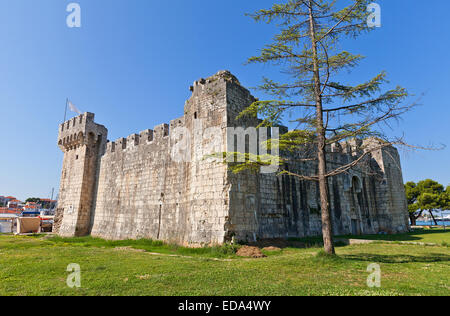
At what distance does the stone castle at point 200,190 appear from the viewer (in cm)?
1208

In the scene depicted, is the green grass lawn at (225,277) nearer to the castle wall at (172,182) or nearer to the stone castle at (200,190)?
the stone castle at (200,190)

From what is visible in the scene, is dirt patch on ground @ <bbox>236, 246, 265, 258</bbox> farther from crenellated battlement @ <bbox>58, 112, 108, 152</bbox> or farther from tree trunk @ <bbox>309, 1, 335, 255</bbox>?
crenellated battlement @ <bbox>58, 112, 108, 152</bbox>

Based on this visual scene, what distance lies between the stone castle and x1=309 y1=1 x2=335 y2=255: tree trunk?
5.50 feet

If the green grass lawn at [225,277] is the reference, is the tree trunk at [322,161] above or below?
above

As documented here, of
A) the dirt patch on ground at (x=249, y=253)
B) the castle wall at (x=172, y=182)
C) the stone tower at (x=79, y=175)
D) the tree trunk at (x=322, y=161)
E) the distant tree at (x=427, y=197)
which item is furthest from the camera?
the distant tree at (x=427, y=197)

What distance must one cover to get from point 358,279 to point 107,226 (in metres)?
19.2

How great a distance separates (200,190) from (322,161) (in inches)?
233

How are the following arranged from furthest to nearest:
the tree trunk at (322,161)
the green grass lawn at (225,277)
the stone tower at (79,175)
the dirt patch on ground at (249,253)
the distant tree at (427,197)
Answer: the distant tree at (427,197) → the stone tower at (79,175) → the dirt patch on ground at (249,253) → the tree trunk at (322,161) → the green grass lawn at (225,277)

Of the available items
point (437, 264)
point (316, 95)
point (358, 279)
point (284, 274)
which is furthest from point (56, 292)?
point (437, 264)

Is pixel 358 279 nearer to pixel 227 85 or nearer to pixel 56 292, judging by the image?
pixel 56 292

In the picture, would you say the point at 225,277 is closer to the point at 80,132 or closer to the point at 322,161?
the point at 322,161

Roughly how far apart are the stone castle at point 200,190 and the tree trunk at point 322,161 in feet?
5.50

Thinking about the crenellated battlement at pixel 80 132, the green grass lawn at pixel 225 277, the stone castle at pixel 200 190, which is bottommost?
the green grass lawn at pixel 225 277

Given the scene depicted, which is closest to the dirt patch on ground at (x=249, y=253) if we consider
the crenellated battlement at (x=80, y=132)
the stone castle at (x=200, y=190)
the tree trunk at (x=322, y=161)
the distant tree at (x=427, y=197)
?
the stone castle at (x=200, y=190)
